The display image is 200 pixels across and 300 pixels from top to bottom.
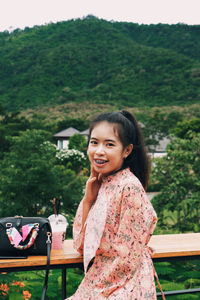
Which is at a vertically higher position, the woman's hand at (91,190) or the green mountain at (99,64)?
the green mountain at (99,64)

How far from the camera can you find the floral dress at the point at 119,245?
1876mm

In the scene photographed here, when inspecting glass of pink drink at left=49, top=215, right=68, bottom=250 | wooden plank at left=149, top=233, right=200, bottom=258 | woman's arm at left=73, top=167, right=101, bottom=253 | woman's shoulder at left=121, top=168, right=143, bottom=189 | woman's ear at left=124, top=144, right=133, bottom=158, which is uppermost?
woman's ear at left=124, top=144, right=133, bottom=158

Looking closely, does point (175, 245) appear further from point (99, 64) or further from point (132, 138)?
point (99, 64)

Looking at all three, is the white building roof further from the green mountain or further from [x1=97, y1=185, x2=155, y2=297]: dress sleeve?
[x1=97, y1=185, x2=155, y2=297]: dress sleeve

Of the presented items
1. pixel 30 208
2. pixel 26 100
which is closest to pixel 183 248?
pixel 30 208

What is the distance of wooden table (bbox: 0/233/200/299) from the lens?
6.88 feet

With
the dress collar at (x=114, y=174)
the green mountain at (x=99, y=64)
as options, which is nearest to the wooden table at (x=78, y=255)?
the dress collar at (x=114, y=174)

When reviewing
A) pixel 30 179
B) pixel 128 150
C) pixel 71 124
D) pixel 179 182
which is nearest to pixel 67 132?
pixel 71 124

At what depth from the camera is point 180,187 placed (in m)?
8.79

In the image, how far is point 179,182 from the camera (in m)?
8.79

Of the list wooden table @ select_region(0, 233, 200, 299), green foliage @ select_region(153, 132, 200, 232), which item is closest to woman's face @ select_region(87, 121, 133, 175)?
wooden table @ select_region(0, 233, 200, 299)

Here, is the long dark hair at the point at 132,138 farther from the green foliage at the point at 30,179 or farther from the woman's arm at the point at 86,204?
the green foliage at the point at 30,179

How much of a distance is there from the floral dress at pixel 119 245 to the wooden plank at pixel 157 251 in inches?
8.7

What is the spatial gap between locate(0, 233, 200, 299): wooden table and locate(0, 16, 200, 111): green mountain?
56.8m
